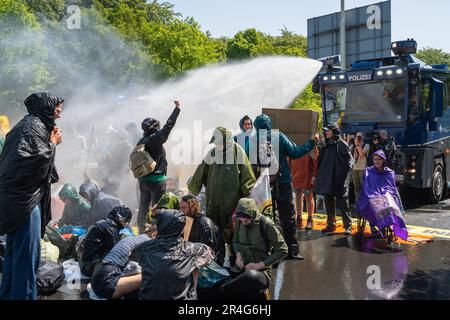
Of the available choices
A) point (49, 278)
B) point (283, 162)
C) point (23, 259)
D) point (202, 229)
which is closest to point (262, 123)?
point (283, 162)

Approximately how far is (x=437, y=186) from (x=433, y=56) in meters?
44.1

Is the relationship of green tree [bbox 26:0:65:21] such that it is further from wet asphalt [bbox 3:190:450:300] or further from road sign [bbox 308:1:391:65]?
wet asphalt [bbox 3:190:450:300]

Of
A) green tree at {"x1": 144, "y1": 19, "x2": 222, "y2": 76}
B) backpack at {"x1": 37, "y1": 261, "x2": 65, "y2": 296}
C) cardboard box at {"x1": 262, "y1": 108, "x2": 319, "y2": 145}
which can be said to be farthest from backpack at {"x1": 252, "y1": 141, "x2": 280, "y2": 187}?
green tree at {"x1": 144, "y1": 19, "x2": 222, "y2": 76}

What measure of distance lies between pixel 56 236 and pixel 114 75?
15.7 metres

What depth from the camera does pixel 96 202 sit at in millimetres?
5910

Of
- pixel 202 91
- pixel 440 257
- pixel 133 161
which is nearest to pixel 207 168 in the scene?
pixel 133 161

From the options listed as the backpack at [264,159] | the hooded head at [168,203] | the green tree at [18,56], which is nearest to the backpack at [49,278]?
the hooded head at [168,203]

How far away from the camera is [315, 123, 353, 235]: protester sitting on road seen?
6797 mm

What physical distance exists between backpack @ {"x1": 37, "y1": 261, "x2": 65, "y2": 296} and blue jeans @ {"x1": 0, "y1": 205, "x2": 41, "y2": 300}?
0.79 meters

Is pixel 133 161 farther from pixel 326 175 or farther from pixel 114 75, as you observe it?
pixel 114 75

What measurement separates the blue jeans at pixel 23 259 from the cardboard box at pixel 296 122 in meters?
4.28

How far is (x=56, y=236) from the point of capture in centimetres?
550

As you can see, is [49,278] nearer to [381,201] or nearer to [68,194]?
[68,194]

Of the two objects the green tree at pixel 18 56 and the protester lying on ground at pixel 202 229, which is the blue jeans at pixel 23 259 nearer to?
the protester lying on ground at pixel 202 229
